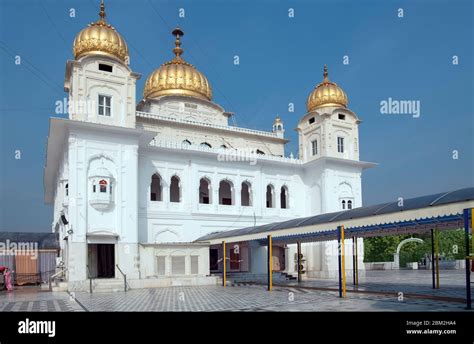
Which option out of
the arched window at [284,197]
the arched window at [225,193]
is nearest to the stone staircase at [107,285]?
the arched window at [225,193]

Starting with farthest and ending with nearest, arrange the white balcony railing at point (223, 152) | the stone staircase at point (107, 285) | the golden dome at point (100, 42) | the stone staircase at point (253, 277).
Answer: the white balcony railing at point (223, 152)
the stone staircase at point (253, 277)
the golden dome at point (100, 42)
the stone staircase at point (107, 285)

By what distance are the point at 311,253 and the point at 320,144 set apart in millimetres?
6871

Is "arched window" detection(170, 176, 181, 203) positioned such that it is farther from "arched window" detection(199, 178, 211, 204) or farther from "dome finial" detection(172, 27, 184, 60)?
"dome finial" detection(172, 27, 184, 60)

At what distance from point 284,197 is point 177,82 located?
10576 millimetres

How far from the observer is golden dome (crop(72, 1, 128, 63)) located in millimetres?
25953

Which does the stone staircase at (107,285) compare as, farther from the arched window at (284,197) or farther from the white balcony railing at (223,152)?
the arched window at (284,197)

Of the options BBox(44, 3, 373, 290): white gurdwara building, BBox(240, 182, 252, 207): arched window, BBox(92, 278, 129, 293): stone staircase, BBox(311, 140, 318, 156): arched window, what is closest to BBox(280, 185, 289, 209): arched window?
BBox(44, 3, 373, 290): white gurdwara building

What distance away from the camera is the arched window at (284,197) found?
32500 mm

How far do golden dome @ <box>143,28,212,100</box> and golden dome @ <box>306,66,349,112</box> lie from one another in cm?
→ 733

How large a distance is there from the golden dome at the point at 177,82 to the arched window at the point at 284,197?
27.5 ft

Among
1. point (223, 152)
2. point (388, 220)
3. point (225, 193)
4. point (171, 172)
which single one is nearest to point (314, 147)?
point (225, 193)

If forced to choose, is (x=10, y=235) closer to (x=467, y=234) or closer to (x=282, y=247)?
(x=282, y=247)

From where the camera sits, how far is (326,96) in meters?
33.2

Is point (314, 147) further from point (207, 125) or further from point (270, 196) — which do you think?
point (207, 125)
